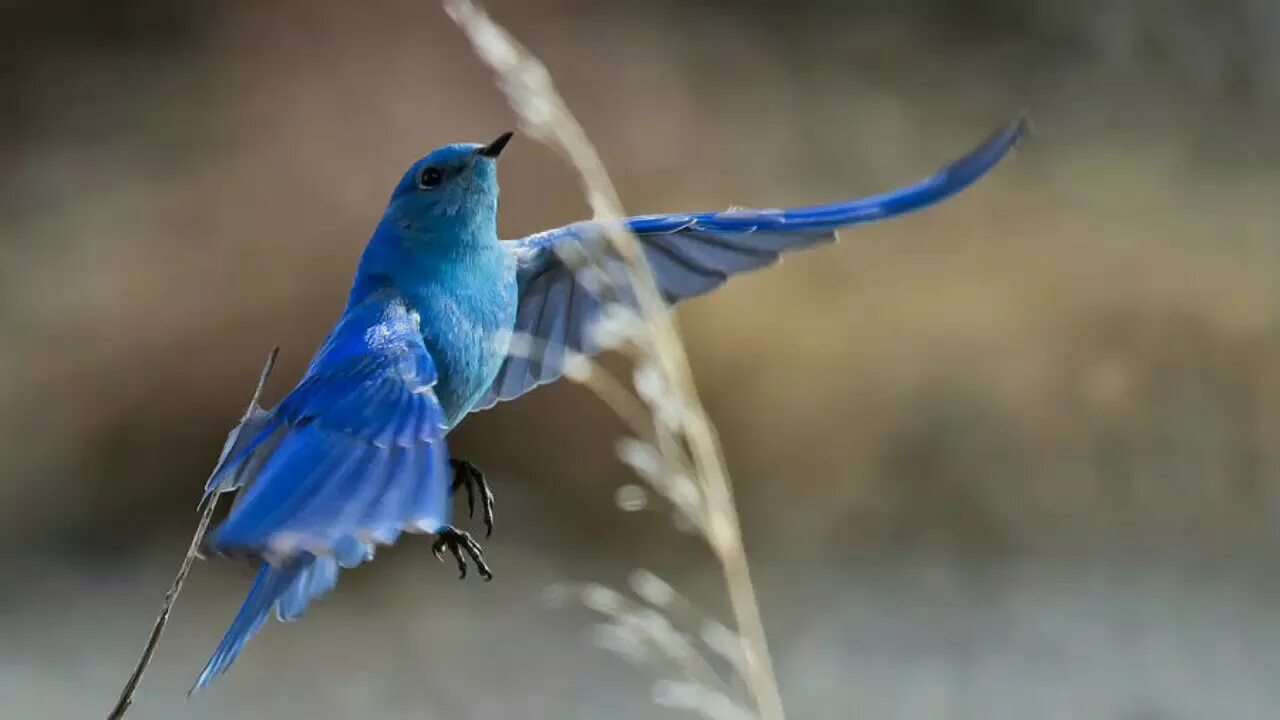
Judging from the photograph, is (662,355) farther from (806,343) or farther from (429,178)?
(806,343)

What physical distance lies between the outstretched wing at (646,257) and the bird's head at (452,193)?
0.14 m

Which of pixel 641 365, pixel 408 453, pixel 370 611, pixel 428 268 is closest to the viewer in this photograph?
pixel 641 365

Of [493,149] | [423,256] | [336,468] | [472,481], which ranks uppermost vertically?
[493,149]

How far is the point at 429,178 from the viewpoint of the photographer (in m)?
1.67

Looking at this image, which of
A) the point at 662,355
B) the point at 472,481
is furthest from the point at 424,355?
the point at 662,355

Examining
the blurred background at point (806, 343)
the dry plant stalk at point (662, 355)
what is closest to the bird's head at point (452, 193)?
the dry plant stalk at point (662, 355)

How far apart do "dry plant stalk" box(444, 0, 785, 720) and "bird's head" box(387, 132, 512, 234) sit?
0.48 metres

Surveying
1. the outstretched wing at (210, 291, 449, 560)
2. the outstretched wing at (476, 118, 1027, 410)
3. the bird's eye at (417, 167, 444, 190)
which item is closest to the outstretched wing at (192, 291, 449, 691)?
the outstretched wing at (210, 291, 449, 560)

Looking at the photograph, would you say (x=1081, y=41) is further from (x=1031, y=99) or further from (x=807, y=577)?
(x=807, y=577)

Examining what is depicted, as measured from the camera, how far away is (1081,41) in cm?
495

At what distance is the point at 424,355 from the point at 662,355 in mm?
526

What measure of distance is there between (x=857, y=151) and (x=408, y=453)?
362 cm

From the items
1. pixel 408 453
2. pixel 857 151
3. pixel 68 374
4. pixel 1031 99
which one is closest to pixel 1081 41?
pixel 1031 99

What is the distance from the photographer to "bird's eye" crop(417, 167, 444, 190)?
1.66 meters
